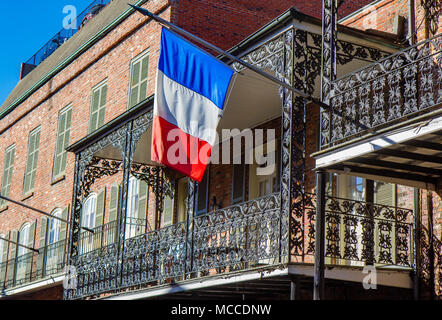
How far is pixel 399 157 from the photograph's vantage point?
397 inches

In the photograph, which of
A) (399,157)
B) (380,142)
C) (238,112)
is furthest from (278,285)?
Answer: (238,112)

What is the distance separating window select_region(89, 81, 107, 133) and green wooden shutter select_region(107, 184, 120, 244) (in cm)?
229

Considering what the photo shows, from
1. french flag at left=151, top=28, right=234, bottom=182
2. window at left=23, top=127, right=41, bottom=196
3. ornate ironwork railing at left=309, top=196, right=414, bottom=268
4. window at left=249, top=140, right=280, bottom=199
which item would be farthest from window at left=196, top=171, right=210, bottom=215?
window at left=23, top=127, right=41, bottom=196

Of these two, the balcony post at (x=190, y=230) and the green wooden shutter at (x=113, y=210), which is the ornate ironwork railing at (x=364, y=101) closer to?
the balcony post at (x=190, y=230)

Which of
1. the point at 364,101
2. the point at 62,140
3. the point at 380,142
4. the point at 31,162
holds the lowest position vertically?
the point at 380,142

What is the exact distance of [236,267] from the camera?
13.2m

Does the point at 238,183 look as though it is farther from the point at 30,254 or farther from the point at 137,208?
the point at 30,254

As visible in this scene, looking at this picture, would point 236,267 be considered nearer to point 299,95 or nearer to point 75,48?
point 299,95

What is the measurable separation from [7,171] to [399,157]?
62.9 ft

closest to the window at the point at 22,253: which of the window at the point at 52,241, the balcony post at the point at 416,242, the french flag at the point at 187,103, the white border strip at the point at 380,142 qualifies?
the window at the point at 52,241

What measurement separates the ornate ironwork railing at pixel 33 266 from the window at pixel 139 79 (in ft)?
13.7

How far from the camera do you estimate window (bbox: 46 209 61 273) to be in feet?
68.6

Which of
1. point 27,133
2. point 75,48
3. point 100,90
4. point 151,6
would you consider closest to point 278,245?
point 151,6

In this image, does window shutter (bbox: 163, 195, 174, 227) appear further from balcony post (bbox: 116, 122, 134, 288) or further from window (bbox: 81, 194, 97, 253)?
window (bbox: 81, 194, 97, 253)
